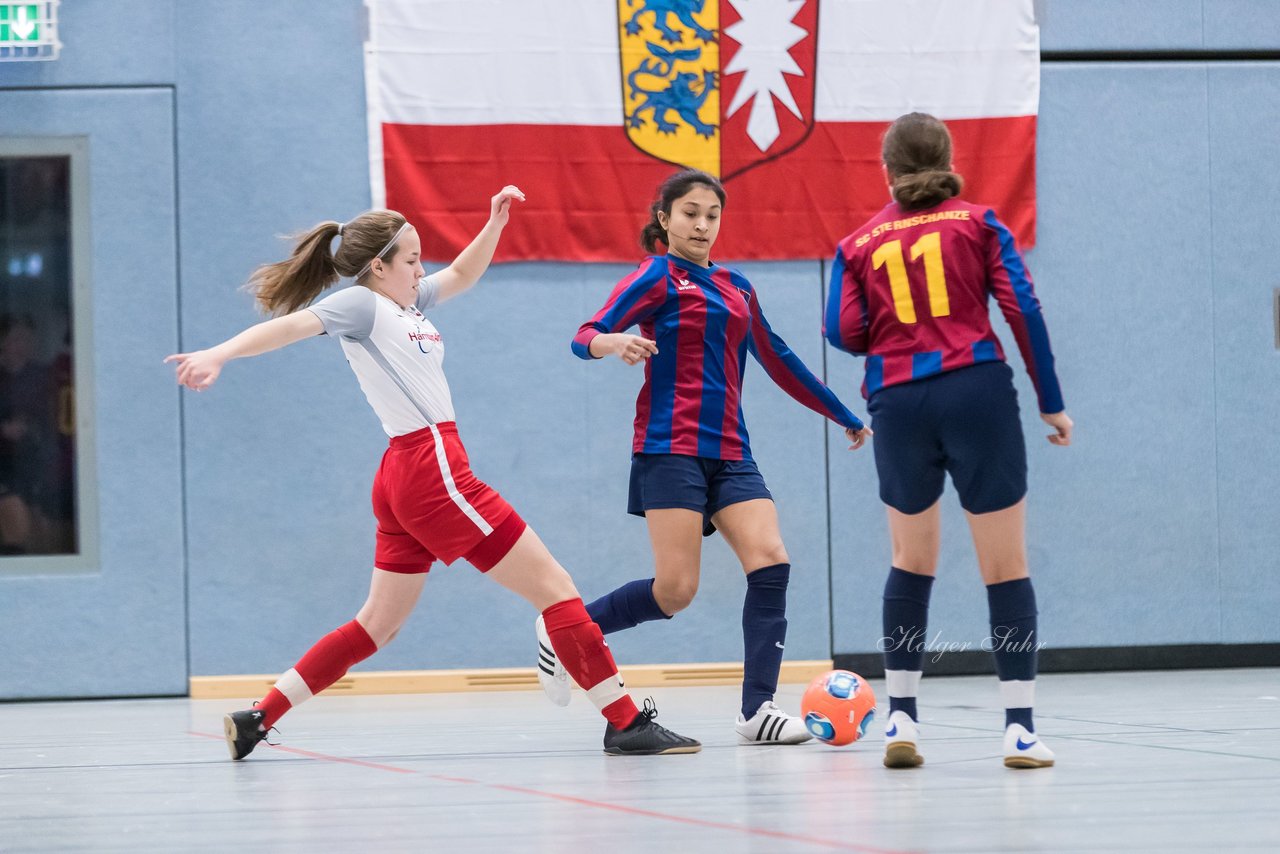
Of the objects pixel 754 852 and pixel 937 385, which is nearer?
pixel 754 852

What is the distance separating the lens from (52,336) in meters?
6.78

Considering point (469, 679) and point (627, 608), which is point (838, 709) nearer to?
point (627, 608)

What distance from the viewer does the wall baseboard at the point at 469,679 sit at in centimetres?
666

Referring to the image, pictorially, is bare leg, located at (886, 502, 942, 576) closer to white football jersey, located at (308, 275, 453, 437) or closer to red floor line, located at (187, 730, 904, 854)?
red floor line, located at (187, 730, 904, 854)

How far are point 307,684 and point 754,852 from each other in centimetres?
203

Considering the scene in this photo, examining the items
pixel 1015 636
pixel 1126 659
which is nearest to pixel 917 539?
pixel 1015 636

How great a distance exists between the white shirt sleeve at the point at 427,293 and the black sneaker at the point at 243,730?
138cm

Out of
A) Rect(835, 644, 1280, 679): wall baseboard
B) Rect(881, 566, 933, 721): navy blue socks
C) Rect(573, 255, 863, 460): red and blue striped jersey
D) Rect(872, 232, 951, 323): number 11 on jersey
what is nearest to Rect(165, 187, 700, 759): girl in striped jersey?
Rect(573, 255, 863, 460): red and blue striped jersey

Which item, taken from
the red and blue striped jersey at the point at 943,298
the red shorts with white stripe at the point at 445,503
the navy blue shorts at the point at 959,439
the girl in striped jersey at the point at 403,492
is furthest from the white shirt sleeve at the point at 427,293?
the navy blue shorts at the point at 959,439

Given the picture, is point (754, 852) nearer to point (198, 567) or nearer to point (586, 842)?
point (586, 842)

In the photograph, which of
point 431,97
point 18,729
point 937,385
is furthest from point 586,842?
point 431,97

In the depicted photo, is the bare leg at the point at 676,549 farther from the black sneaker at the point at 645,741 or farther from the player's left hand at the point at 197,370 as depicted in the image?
the player's left hand at the point at 197,370

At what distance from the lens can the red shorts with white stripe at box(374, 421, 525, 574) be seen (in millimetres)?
4035

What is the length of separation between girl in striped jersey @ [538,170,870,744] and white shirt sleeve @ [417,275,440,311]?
2.05 feet
